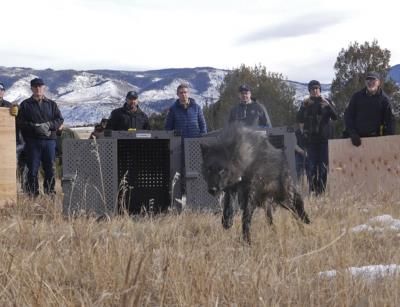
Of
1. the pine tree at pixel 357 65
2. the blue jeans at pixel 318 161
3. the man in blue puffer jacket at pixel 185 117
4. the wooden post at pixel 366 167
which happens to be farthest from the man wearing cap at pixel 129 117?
the pine tree at pixel 357 65

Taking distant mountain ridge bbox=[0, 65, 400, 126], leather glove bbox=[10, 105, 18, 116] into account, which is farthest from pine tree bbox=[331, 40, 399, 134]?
distant mountain ridge bbox=[0, 65, 400, 126]

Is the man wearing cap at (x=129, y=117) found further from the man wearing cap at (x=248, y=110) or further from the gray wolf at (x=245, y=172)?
the gray wolf at (x=245, y=172)

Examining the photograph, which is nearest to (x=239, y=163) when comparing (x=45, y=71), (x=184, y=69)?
(x=45, y=71)

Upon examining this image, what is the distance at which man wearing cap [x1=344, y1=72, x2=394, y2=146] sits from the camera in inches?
390

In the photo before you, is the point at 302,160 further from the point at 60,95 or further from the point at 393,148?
the point at 60,95

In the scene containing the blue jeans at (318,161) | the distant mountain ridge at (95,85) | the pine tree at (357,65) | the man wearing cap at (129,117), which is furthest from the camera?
the distant mountain ridge at (95,85)

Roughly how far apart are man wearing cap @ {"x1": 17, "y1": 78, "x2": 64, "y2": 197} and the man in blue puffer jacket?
167 centimetres

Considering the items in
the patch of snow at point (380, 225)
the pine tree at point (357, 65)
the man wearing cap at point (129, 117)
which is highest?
the pine tree at point (357, 65)

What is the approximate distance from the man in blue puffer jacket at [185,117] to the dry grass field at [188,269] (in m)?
3.50

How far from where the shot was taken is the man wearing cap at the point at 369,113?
390 inches

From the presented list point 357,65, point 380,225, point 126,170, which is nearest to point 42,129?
point 126,170

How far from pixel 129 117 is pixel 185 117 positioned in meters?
0.90

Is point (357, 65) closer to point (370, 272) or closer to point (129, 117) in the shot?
point (129, 117)

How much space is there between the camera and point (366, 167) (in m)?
10.3
